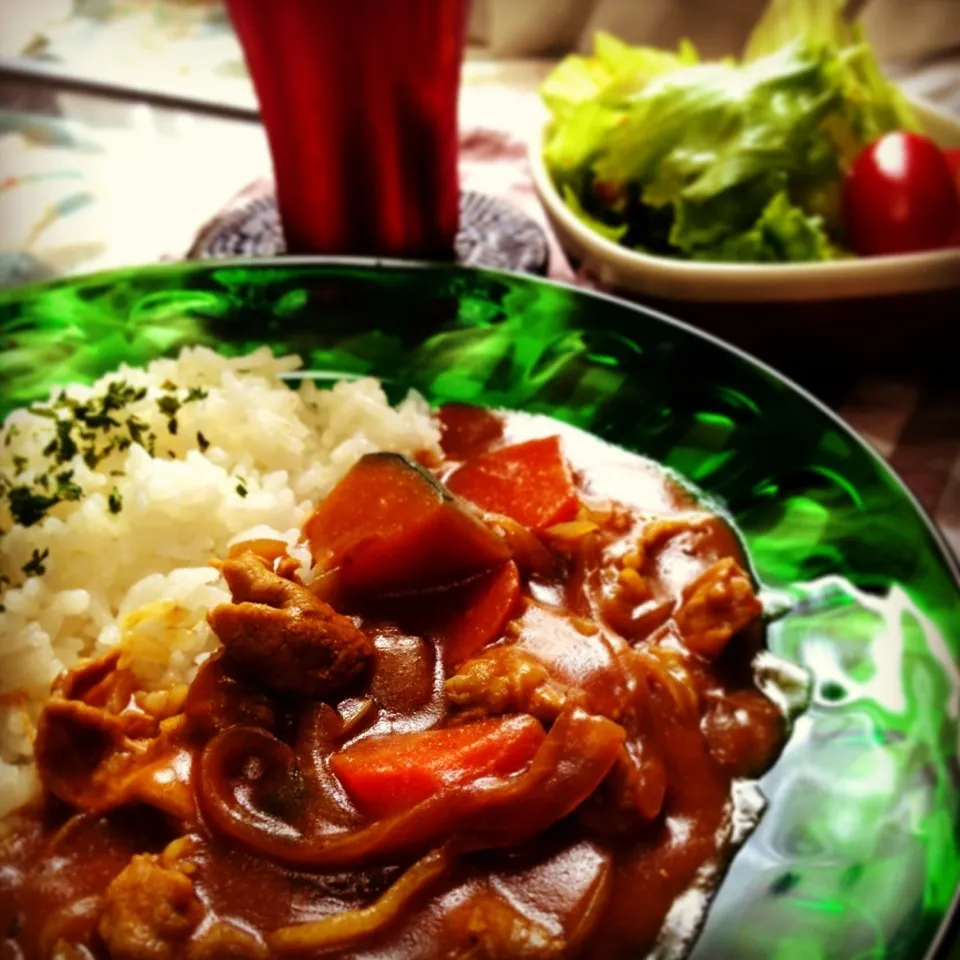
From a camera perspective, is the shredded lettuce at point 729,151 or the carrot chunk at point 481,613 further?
the shredded lettuce at point 729,151

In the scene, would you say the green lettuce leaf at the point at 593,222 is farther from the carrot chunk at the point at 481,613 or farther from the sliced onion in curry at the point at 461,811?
the sliced onion in curry at the point at 461,811

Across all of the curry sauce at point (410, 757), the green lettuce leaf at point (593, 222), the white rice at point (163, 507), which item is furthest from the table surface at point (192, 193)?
the white rice at point (163, 507)

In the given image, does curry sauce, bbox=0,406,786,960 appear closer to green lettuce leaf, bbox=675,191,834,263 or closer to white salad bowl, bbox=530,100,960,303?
white salad bowl, bbox=530,100,960,303

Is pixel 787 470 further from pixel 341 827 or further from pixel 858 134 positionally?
pixel 858 134

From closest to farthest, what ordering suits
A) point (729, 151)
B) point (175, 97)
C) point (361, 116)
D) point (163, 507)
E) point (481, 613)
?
1. point (481, 613)
2. point (163, 507)
3. point (361, 116)
4. point (729, 151)
5. point (175, 97)

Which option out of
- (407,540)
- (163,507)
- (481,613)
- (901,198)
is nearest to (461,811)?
(481,613)

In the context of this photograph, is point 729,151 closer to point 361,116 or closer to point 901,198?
point 901,198
